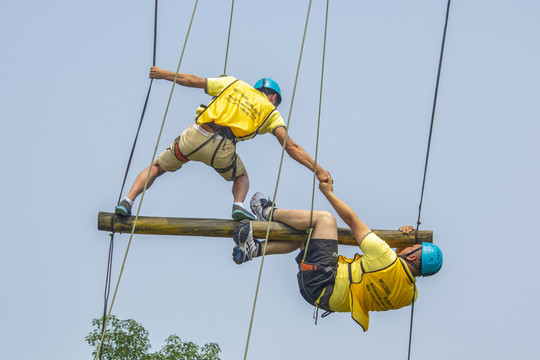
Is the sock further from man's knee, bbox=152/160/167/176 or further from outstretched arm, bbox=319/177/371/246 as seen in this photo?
man's knee, bbox=152/160/167/176

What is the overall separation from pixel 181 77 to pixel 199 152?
2.24 ft

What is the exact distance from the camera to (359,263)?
819 cm

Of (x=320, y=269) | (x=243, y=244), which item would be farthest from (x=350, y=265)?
(x=243, y=244)

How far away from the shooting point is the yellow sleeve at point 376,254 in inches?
316

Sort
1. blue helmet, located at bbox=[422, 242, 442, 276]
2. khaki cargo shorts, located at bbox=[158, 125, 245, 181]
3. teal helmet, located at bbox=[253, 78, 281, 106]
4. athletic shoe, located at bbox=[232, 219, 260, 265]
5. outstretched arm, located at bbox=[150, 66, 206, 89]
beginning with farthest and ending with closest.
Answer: teal helmet, located at bbox=[253, 78, 281, 106], khaki cargo shorts, located at bbox=[158, 125, 245, 181], outstretched arm, located at bbox=[150, 66, 206, 89], athletic shoe, located at bbox=[232, 219, 260, 265], blue helmet, located at bbox=[422, 242, 442, 276]

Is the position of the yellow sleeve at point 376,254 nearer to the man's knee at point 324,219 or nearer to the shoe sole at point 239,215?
the man's knee at point 324,219

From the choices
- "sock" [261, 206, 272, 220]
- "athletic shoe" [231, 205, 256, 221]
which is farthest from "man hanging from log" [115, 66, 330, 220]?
"sock" [261, 206, 272, 220]

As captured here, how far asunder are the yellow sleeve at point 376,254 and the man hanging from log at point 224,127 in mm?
1019

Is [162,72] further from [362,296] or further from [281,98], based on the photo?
[362,296]

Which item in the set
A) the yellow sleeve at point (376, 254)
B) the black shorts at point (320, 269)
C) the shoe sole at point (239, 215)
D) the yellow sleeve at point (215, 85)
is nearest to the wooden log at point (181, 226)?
the shoe sole at point (239, 215)

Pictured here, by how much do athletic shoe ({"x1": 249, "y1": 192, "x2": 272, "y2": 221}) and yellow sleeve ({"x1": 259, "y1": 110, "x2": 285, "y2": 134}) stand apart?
60 cm

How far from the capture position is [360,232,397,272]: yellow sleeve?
8.02 metres

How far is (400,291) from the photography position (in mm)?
8156

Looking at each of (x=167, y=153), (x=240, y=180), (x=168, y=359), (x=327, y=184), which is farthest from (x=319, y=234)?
(x=168, y=359)
